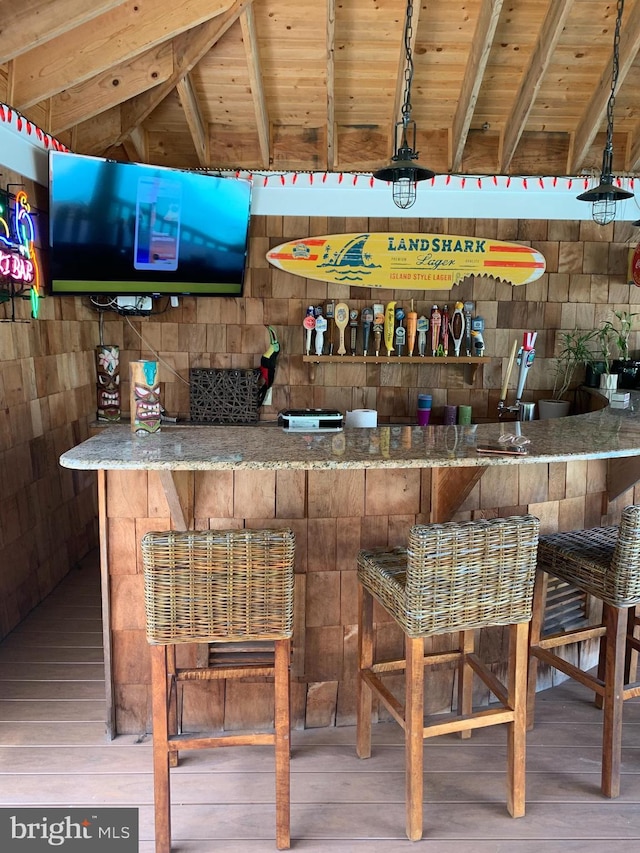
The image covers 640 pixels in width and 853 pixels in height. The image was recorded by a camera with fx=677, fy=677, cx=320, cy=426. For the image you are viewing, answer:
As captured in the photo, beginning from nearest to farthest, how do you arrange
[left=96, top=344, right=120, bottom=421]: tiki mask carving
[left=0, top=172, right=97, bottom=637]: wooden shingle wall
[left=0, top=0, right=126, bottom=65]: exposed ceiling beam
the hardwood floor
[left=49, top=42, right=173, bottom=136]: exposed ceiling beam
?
the hardwood floor < [left=0, top=0, right=126, bottom=65]: exposed ceiling beam < [left=0, top=172, right=97, bottom=637]: wooden shingle wall < [left=49, top=42, right=173, bottom=136]: exposed ceiling beam < [left=96, top=344, right=120, bottom=421]: tiki mask carving

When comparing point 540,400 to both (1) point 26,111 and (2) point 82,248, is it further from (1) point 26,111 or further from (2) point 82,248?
(1) point 26,111

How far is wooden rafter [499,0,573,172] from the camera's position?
363 centimetres

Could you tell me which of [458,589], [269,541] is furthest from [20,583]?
[458,589]

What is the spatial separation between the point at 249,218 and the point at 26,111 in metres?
1.52

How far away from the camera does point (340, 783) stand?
225cm

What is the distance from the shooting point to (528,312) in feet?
16.2

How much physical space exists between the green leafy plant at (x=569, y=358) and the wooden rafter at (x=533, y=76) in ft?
4.25

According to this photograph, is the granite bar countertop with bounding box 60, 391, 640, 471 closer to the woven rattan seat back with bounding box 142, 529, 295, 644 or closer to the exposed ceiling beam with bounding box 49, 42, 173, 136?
the woven rattan seat back with bounding box 142, 529, 295, 644

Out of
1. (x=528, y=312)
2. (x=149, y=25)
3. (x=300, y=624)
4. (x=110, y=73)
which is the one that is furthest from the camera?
(x=528, y=312)

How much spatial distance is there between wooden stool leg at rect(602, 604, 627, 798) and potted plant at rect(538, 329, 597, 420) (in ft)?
9.07

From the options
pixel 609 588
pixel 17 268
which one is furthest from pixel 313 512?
pixel 17 268

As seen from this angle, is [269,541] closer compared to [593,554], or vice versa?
[269,541]

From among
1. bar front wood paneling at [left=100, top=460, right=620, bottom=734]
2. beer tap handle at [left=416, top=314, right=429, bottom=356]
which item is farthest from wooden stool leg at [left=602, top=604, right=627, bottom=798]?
beer tap handle at [left=416, top=314, right=429, bottom=356]

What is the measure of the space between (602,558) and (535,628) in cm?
43
